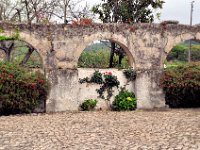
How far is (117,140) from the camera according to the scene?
872cm

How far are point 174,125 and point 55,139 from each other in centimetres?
305

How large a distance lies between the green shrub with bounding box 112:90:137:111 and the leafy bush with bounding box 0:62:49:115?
100 inches

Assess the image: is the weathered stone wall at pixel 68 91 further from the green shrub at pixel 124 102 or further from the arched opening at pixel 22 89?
the green shrub at pixel 124 102

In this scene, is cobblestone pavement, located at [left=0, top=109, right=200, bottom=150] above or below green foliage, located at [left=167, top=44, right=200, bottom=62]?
below

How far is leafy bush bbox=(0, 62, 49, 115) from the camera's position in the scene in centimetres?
1254

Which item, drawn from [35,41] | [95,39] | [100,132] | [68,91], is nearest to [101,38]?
[95,39]

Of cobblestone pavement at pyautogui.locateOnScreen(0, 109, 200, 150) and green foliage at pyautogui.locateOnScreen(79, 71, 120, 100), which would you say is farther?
green foliage at pyautogui.locateOnScreen(79, 71, 120, 100)

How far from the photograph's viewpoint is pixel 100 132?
962 cm

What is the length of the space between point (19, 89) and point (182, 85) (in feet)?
17.7

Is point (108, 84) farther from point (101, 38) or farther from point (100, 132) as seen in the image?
point (100, 132)

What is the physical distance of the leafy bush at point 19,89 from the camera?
494 inches

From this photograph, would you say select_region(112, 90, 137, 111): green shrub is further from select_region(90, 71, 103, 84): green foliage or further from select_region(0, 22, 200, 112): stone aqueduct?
select_region(90, 71, 103, 84): green foliage

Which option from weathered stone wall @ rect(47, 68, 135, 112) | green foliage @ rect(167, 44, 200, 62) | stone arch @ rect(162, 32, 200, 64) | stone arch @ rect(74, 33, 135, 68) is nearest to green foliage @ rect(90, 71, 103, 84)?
weathered stone wall @ rect(47, 68, 135, 112)

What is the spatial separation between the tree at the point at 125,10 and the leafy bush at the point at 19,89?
18.9ft
